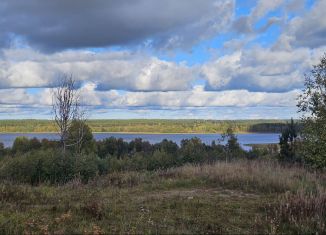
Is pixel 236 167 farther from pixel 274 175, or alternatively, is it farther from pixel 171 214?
pixel 171 214

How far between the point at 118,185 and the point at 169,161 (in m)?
31.9

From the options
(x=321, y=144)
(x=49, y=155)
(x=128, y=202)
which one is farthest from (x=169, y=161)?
(x=128, y=202)

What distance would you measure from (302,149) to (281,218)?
8901 millimetres

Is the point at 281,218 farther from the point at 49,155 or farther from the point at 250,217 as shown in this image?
the point at 49,155

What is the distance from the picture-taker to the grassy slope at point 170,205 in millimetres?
6812

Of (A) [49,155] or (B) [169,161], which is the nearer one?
(A) [49,155]

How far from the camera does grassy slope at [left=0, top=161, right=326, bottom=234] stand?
681 centimetres

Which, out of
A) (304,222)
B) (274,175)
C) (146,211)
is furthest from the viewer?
(274,175)

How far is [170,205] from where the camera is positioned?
9031 millimetres

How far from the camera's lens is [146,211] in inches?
330

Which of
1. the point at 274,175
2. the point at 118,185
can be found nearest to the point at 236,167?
the point at 274,175

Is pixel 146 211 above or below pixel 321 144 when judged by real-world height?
below

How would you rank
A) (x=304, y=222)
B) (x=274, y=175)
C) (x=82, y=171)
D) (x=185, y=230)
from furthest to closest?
(x=82, y=171)
(x=274, y=175)
(x=304, y=222)
(x=185, y=230)

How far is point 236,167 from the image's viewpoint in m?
14.9
